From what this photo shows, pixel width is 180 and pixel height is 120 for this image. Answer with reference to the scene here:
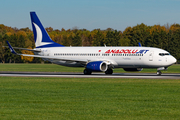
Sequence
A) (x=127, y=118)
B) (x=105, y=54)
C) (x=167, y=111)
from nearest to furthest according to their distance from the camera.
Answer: (x=127, y=118) < (x=167, y=111) < (x=105, y=54)

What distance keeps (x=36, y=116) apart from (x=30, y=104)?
343 cm

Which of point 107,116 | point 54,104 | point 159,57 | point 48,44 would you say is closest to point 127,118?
point 107,116

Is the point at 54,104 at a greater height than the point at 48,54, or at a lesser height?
lesser

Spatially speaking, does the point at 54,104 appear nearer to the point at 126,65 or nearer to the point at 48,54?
the point at 126,65

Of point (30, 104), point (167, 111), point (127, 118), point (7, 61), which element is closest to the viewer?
point (127, 118)

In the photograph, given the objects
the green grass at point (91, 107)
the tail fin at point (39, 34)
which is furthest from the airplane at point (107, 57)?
the green grass at point (91, 107)

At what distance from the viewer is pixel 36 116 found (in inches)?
545

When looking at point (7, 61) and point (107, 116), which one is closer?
point (107, 116)

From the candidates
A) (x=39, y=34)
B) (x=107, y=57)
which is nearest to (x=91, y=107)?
(x=107, y=57)

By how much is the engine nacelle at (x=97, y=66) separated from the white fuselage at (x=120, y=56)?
3.92 feet

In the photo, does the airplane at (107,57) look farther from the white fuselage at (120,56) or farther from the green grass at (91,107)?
the green grass at (91,107)

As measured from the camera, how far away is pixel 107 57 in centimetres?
4809

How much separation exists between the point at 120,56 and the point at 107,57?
2092 mm

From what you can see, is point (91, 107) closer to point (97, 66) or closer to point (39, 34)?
point (97, 66)
